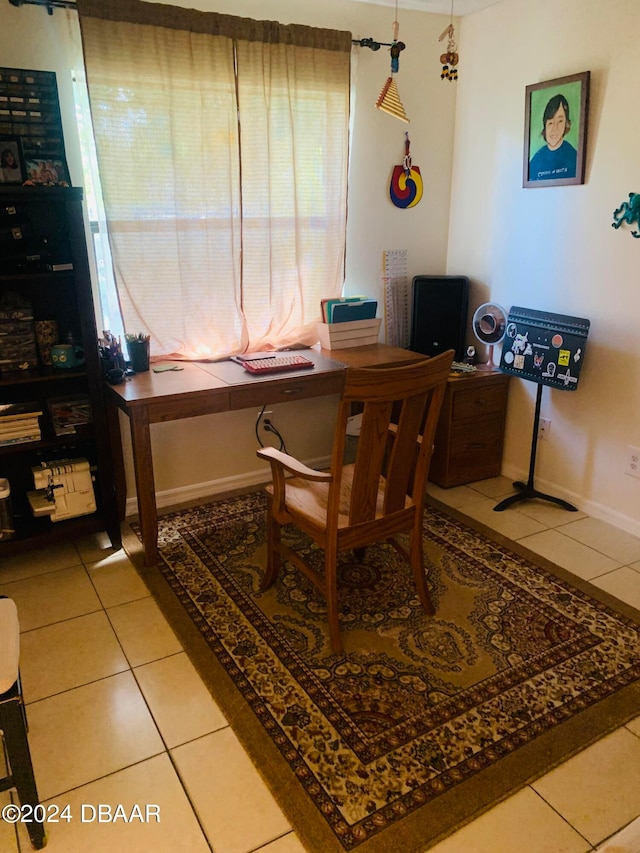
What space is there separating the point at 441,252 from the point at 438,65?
3.20 ft

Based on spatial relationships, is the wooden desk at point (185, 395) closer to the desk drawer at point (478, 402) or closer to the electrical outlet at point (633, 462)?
the desk drawer at point (478, 402)

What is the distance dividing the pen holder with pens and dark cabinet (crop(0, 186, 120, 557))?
215 mm

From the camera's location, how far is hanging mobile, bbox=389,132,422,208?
3.35 m

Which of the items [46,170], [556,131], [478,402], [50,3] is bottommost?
[478,402]

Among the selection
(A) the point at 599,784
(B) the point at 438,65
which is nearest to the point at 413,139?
(B) the point at 438,65

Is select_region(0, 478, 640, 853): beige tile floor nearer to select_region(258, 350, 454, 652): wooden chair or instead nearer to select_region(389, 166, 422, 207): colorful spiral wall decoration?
select_region(258, 350, 454, 652): wooden chair

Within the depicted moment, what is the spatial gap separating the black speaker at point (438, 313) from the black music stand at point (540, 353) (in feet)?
1.21

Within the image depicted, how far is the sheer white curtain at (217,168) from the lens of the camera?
8.55 ft

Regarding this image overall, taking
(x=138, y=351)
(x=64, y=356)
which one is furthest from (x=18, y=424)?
(x=138, y=351)

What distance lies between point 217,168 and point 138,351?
36.7 inches

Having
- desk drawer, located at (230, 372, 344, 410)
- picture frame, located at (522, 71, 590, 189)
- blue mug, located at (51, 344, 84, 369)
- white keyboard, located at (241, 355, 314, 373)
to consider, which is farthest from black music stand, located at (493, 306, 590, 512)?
blue mug, located at (51, 344, 84, 369)

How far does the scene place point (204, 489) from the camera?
3.29m

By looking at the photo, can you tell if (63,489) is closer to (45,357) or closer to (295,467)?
(45,357)

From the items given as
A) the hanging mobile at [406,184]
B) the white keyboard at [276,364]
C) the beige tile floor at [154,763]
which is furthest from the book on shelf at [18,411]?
the hanging mobile at [406,184]
